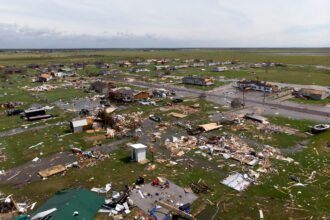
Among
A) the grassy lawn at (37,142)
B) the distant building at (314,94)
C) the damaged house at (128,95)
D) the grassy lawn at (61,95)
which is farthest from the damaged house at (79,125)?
the distant building at (314,94)

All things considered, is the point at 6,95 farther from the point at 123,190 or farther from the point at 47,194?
the point at 123,190

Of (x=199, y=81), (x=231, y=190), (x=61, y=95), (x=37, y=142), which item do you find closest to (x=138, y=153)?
(x=231, y=190)

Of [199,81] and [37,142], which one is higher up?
[199,81]

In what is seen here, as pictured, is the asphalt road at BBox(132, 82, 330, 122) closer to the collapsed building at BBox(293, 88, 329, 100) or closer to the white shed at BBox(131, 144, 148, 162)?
the collapsed building at BBox(293, 88, 329, 100)

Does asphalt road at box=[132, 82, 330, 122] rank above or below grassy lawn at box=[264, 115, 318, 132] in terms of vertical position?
above

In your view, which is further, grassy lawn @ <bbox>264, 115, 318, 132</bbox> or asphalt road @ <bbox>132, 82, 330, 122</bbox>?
asphalt road @ <bbox>132, 82, 330, 122</bbox>

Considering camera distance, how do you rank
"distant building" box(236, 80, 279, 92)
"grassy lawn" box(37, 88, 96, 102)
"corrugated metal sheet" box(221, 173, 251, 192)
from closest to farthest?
1. "corrugated metal sheet" box(221, 173, 251, 192)
2. "grassy lawn" box(37, 88, 96, 102)
3. "distant building" box(236, 80, 279, 92)

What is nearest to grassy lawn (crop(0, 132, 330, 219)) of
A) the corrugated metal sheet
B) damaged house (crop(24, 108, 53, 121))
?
the corrugated metal sheet

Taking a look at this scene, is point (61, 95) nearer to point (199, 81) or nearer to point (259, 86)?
point (199, 81)

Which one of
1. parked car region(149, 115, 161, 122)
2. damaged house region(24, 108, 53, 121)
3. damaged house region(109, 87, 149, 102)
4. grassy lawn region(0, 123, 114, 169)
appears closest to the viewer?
grassy lawn region(0, 123, 114, 169)

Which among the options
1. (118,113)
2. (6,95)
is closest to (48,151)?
(118,113)

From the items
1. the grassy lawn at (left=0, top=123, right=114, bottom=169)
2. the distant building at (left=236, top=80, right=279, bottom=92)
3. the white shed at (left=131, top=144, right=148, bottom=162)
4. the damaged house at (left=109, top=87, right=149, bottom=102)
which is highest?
the distant building at (left=236, top=80, right=279, bottom=92)

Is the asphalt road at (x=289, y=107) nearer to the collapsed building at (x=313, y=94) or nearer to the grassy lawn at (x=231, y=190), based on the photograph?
the collapsed building at (x=313, y=94)
